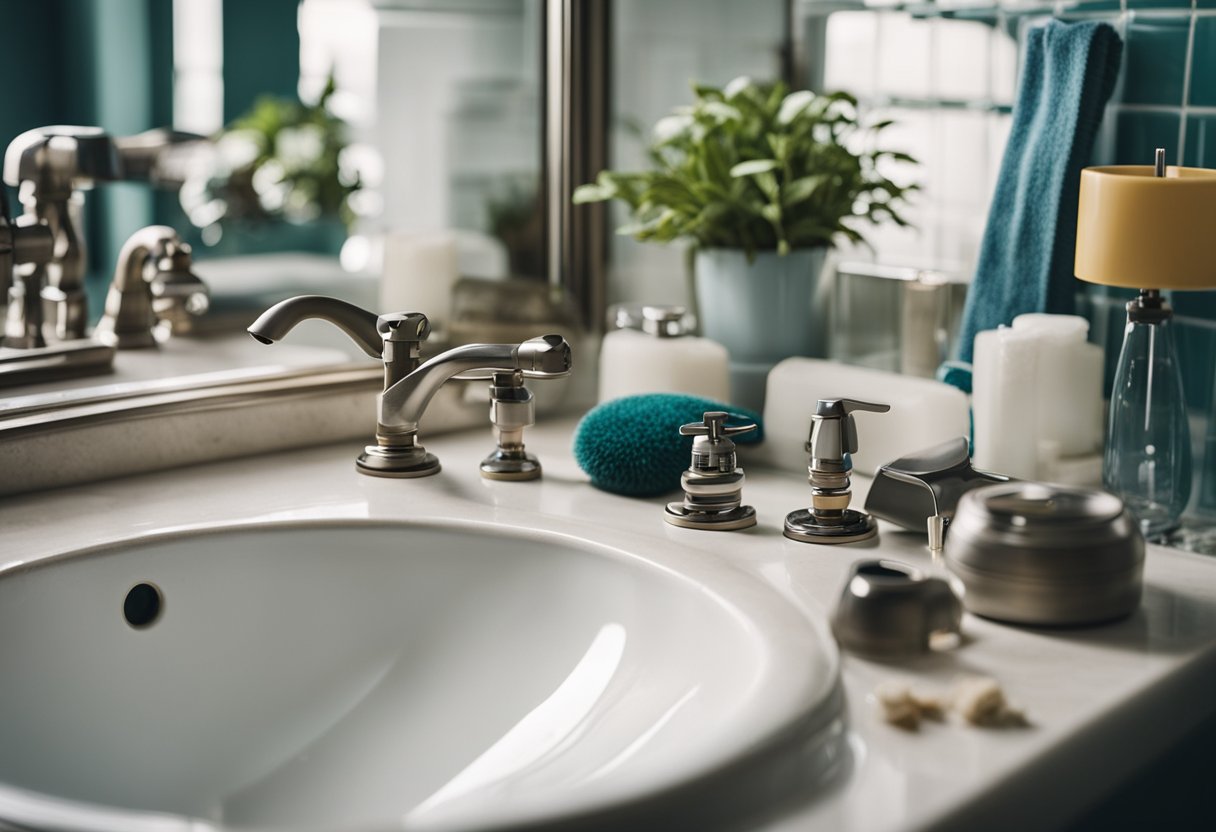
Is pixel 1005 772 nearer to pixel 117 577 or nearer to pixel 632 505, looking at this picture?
pixel 632 505

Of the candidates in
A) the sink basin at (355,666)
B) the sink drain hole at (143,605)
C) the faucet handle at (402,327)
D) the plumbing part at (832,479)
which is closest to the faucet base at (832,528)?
the plumbing part at (832,479)


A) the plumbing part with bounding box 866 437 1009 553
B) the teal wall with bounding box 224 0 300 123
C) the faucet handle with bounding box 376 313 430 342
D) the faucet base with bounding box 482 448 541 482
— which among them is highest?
the teal wall with bounding box 224 0 300 123

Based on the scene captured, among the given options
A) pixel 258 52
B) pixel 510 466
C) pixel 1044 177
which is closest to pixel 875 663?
pixel 510 466

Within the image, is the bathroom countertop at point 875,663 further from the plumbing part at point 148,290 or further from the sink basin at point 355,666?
the plumbing part at point 148,290

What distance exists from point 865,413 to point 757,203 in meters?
0.24

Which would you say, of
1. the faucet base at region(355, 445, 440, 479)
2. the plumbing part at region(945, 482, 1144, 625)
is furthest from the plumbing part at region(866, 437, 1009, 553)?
the faucet base at region(355, 445, 440, 479)

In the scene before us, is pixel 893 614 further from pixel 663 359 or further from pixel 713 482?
pixel 663 359

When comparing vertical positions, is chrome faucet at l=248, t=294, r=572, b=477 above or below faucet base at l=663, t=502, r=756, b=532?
above

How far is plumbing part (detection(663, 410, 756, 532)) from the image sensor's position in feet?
3.17

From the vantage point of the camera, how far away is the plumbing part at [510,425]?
1.08 metres

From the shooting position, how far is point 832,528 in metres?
0.95

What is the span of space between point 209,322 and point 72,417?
228mm

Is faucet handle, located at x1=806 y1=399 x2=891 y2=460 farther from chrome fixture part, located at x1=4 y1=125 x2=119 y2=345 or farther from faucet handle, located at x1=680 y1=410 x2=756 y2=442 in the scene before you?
chrome fixture part, located at x1=4 y1=125 x2=119 y2=345

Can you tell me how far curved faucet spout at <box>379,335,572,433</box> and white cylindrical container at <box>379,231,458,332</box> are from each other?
23 centimetres
